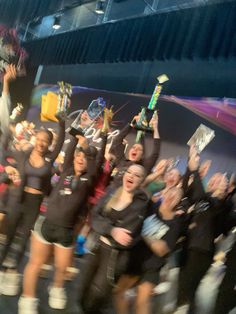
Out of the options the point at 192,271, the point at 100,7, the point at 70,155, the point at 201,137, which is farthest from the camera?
the point at 100,7

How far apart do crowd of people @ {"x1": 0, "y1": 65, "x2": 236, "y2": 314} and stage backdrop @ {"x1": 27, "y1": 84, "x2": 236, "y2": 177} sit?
4.40 ft

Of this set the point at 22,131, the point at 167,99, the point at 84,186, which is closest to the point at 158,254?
the point at 84,186

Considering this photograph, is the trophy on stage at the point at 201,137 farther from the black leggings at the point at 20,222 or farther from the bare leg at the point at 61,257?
the bare leg at the point at 61,257

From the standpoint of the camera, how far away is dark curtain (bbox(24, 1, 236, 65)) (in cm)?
578

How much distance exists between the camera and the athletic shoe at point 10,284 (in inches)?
120

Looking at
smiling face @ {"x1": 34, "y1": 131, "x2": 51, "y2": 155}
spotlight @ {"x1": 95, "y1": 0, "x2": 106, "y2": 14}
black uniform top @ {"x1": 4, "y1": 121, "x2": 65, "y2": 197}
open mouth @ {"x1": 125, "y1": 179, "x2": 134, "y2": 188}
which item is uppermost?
spotlight @ {"x1": 95, "y1": 0, "x2": 106, "y2": 14}

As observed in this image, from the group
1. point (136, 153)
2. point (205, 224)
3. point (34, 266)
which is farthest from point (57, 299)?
point (136, 153)

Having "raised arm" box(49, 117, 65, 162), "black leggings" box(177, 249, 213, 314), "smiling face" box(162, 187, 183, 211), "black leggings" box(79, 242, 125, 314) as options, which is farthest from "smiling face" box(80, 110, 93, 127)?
"black leggings" box(79, 242, 125, 314)

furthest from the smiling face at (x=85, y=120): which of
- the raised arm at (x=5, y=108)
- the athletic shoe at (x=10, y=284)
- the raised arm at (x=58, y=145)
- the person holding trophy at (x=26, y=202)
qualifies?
the athletic shoe at (x=10, y=284)

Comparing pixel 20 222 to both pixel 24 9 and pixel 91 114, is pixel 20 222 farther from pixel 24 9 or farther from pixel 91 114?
pixel 24 9

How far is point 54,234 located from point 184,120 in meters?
3.52

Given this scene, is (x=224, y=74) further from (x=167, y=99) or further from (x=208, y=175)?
A: (x=208, y=175)

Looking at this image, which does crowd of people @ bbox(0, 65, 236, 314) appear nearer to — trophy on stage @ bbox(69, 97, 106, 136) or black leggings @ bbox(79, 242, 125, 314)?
black leggings @ bbox(79, 242, 125, 314)

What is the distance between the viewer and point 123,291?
2713mm
